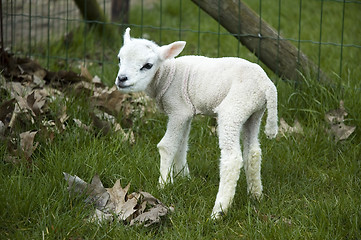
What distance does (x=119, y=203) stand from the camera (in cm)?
357

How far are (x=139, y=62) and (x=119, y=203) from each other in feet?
2.83

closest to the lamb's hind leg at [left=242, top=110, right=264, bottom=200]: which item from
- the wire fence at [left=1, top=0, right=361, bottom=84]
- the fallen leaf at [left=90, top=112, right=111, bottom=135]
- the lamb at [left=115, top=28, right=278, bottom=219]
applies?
the lamb at [left=115, top=28, right=278, bottom=219]

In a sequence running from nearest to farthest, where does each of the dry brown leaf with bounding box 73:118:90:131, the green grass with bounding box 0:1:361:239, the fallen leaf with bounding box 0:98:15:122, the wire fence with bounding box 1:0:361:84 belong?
the green grass with bounding box 0:1:361:239 → the fallen leaf with bounding box 0:98:15:122 → the dry brown leaf with bounding box 73:118:90:131 → the wire fence with bounding box 1:0:361:84

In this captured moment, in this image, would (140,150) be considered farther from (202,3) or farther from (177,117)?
(202,3)

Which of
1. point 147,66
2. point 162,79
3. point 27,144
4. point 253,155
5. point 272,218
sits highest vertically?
point 147,66

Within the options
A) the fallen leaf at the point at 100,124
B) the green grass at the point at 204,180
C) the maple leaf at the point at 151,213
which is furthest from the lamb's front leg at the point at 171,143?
the fallen leaf at the point at 100,124

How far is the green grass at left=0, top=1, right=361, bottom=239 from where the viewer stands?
10.9 feet

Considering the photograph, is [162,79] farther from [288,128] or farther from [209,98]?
[288,128]

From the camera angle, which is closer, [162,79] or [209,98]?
[209,98]

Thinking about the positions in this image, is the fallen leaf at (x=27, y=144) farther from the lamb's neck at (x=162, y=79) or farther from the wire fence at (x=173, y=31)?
the wire fence at (x=173, y=31)

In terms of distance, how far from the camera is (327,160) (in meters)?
4.37

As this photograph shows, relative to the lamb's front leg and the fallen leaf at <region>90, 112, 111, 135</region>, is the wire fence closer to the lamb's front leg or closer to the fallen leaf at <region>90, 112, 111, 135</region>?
the fallen leaf at <region>90, 112, 111, 135</region>

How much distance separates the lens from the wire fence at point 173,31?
20.5 ft

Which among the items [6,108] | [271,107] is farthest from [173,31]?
[271,107]
